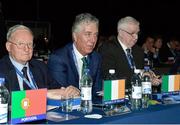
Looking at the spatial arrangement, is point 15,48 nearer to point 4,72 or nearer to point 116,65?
point 4,72

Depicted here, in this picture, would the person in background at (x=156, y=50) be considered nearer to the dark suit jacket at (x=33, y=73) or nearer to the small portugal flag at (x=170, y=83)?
the small portugal flag at (x=170, y=83)

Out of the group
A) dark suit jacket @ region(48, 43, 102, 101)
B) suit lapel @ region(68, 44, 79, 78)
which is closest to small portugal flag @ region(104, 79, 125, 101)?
dark suit jacket @ region(48, 43, 102, 101)

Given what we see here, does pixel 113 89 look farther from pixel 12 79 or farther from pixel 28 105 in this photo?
pixel 12 79

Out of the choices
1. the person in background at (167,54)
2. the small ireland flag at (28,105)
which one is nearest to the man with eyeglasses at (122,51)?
the small ireland flag at (28,105)

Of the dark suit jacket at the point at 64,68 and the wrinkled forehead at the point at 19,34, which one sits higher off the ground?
the wrinkled forehead at the point at 19,34

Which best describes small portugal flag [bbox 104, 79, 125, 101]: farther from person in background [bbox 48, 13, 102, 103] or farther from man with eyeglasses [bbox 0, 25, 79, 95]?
person in background [bbox 48, 13, 102, 103]

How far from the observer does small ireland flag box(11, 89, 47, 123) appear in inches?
64.6

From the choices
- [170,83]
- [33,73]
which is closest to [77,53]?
[33,73]

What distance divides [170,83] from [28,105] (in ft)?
3.77

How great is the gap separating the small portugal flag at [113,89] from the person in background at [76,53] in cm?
45

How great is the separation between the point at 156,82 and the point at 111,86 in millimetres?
798

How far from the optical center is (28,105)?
169 centimetres

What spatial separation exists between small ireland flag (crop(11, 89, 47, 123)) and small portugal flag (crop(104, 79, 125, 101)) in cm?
39

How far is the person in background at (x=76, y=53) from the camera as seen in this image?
8.48 ft
